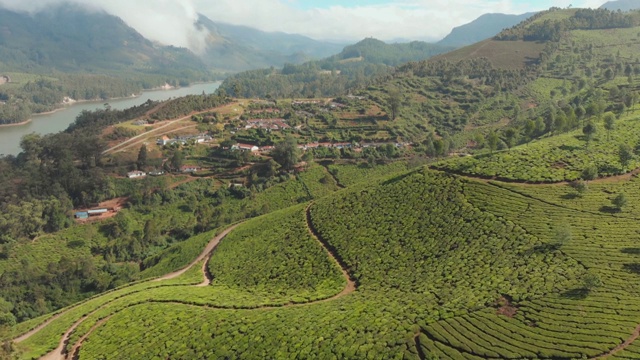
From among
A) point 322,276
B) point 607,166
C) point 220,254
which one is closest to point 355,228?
point 322,276

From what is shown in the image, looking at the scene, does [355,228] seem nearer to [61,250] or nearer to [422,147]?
[61,250]

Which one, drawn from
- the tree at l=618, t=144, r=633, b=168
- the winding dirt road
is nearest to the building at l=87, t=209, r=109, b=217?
the winding dirt road

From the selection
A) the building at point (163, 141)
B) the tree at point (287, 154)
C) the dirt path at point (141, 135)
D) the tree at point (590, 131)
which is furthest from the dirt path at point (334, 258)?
the dirt path at point (141, 135)

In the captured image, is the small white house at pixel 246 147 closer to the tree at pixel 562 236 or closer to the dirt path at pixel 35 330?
the dirt path at pixel 35 330

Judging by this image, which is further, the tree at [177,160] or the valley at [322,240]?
the tree at [177,160]

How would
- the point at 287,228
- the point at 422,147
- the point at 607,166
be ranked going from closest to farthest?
1. the point at 607,166
2. the point at 287,228
3. the point at 422,147

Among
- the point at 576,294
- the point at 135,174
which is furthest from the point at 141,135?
the point at 576,294
